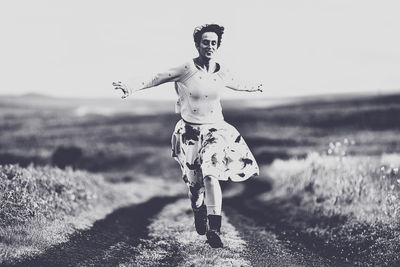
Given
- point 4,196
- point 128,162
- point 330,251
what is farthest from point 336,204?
point 128,162

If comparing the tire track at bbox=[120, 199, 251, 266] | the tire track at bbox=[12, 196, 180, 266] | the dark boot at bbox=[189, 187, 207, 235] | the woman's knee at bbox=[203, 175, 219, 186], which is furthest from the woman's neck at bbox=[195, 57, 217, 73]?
the tire track at bbox=[12, 196, 180, 266]

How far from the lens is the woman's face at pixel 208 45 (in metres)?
7.80

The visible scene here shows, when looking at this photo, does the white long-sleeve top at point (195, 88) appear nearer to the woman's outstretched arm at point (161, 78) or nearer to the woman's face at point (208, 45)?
the woman's outstretched arm at point (161, 78)

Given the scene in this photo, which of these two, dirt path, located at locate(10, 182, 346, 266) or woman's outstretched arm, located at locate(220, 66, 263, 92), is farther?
woman's outstretched arm, located at locate(220, 66, 263, 92)

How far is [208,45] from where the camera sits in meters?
7.86

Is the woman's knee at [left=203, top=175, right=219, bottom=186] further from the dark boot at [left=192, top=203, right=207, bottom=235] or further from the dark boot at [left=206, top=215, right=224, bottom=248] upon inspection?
the dark boot at [left=192, top=203, right=207, bottom=235]

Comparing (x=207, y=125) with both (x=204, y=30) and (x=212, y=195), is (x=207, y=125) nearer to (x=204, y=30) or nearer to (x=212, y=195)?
(x=212, y=195)

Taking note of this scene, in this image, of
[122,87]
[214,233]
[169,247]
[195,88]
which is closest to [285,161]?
[169,247]

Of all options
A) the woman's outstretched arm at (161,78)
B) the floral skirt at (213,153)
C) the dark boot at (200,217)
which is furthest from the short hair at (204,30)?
the dark boot at (200,217)

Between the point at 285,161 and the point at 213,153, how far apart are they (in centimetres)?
1565

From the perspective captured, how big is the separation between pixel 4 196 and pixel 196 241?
284 cm

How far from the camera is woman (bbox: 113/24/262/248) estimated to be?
762 centimetres

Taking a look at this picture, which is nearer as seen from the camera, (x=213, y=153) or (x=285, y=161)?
(x=213, y=153)

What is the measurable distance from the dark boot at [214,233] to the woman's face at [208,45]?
85.7 inches
